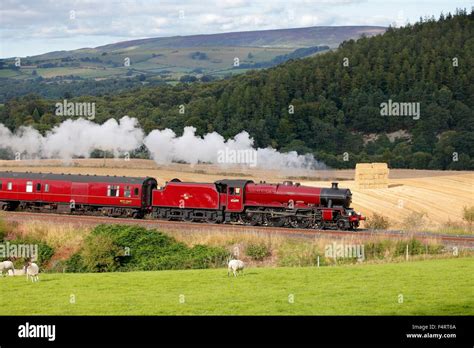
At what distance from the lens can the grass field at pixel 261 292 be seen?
30219 mm

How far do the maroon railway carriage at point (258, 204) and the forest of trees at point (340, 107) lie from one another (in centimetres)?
7433

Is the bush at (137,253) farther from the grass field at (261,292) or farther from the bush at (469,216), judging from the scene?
the bush at (469,216)

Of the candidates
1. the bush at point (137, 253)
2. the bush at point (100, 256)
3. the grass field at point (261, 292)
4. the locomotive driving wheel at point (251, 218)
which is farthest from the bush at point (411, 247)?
the bush at point (100, 256)

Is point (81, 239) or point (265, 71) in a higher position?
point (265, 71)

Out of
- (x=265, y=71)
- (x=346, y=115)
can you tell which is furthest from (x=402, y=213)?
(x=265, y=71)

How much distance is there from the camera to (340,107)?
175 meters

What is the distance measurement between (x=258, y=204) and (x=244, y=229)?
5.65 meters

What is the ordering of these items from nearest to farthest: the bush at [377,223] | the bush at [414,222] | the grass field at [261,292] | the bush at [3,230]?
the grass field at [261,292], the bush at [3,230], the bush at [414,222], the bush at [377,223]

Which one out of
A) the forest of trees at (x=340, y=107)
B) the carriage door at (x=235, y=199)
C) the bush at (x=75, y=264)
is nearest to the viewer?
the bush at (x=75, y=264)

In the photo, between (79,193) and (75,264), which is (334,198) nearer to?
(75,264)

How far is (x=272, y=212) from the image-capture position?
6069 centimetres

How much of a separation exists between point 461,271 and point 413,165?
108 metres

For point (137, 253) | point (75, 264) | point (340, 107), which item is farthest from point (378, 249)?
point (340, 107)
